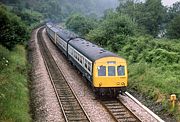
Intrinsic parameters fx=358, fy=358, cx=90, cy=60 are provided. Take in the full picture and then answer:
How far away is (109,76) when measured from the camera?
21297 millimetres

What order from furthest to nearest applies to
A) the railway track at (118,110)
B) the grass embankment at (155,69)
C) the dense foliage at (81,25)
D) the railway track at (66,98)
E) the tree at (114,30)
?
the dense foliage at (81,25) < the tree at (114,30) < the grass embankment at (155,69) < the railway track at (66,98) < the railway track at (118,110)

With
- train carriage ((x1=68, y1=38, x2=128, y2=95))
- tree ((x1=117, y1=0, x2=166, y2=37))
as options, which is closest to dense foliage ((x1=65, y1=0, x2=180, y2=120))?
train carriage ((x1=68, y1=38, x2=128, y2=95))

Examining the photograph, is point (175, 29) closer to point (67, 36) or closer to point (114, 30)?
point (114, 30)

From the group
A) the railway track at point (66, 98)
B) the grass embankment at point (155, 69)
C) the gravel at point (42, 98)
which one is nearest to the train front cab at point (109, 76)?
the railway track at point (66, 98)

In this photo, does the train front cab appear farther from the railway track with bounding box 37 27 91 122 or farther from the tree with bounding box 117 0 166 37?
the tree with bounding box 117 0 166 37

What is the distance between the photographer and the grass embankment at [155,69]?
69.5ft

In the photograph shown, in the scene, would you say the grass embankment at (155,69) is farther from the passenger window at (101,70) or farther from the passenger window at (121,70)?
the passenger window at (101,70)

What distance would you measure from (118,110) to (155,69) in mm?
7093

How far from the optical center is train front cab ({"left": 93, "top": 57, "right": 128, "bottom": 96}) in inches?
836

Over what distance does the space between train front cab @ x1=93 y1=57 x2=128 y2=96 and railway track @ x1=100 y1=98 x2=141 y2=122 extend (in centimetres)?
57

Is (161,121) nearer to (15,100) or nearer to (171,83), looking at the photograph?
(171,83)

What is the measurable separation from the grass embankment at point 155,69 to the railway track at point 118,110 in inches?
82.6

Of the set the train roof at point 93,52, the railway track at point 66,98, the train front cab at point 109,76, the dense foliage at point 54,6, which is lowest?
the railway track at point 66,98

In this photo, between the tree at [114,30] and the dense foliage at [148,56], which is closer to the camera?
the dense foliage at [148,56]
